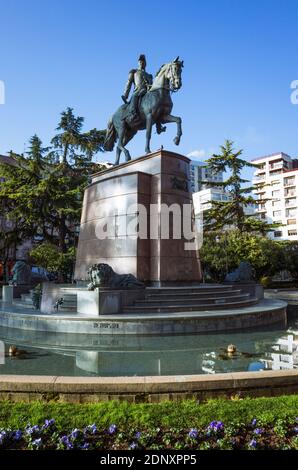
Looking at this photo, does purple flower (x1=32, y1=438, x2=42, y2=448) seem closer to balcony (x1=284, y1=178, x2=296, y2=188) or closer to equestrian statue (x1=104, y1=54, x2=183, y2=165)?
equestrian statue (x1=104, y1=54, x2=183, y2=165)

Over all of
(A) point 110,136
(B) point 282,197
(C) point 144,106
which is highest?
(B) point 282,197

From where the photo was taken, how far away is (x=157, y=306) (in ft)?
38.9

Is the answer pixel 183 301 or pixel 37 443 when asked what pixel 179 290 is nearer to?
pixel 183 301

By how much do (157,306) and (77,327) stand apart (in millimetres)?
2815

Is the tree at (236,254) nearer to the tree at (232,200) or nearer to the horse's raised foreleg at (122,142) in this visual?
the tree at (232,200)

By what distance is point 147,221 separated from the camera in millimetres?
14734

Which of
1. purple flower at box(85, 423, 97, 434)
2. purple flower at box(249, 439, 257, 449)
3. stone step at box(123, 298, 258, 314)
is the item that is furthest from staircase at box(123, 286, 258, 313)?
purple flower at box(249, 439, 257, 449)

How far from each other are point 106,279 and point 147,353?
384 cm

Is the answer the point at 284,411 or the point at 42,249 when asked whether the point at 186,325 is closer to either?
the point at 284,411

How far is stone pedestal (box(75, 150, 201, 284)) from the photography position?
14.3m

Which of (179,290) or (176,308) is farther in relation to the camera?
(179,290)

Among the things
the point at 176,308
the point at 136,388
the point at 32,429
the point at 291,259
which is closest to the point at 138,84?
the point at 176,308
